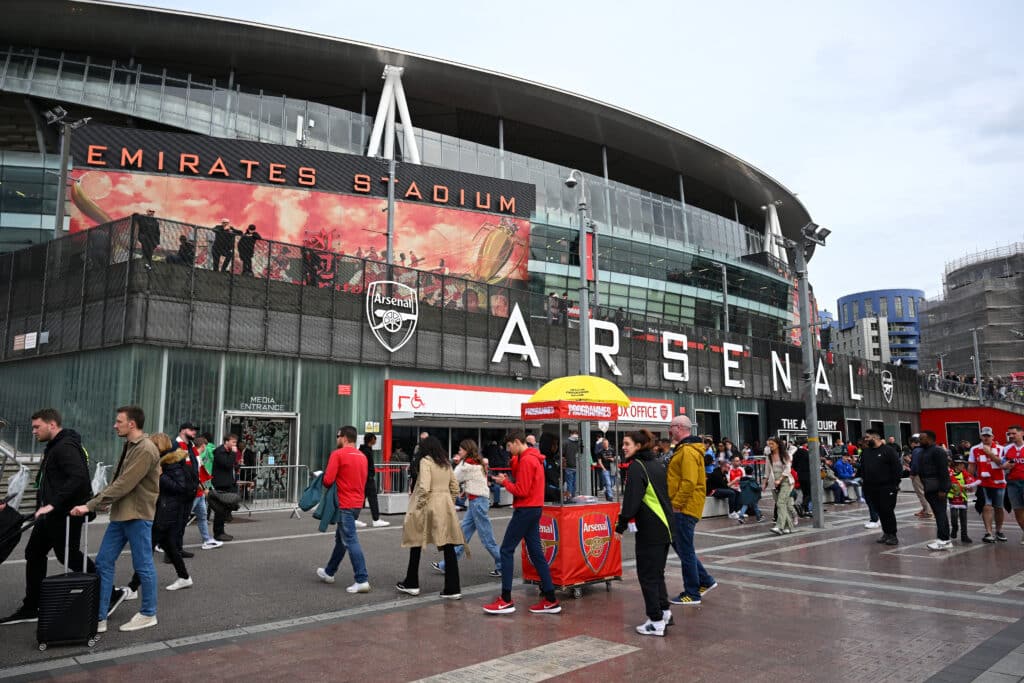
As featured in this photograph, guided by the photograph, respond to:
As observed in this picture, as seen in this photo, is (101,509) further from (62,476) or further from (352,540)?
(352,540)

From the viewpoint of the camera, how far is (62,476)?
21.6 feet

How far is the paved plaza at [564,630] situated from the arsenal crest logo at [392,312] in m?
12.7

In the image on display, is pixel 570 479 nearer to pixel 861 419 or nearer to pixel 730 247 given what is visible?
pixel 861 419

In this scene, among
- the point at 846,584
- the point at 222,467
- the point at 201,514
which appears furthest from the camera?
the point at 222,467

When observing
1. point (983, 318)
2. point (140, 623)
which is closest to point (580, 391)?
point (140, 623)

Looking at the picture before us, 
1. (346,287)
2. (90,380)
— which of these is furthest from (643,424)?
(90,380)

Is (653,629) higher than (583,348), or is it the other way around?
(583,348)

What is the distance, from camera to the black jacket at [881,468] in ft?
41.4

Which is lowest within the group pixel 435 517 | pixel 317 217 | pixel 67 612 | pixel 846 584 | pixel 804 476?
pixel 846 584

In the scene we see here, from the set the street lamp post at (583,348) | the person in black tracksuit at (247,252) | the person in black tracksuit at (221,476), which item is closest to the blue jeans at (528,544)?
the street lamp post at (583,348)

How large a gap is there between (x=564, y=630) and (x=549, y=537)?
1641 millimetres

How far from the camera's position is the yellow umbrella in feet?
30.4

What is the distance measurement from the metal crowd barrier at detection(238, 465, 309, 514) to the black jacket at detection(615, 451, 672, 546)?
12854 mm

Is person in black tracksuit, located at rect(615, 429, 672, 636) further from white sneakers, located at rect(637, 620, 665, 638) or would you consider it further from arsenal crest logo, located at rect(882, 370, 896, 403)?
arsenal crest logo, located at rect(882, 370, 896, 403)
